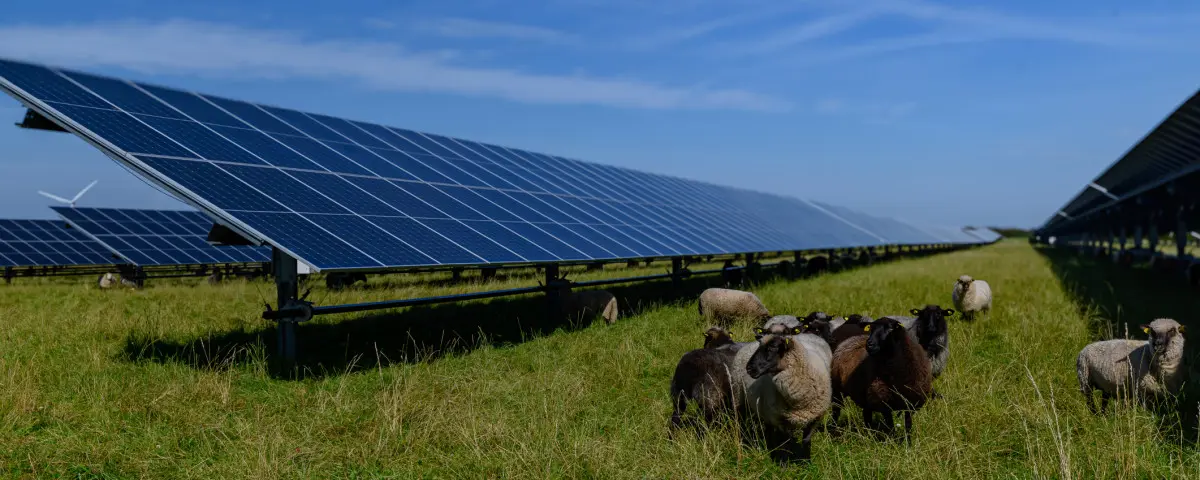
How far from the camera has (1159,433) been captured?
6668 mm

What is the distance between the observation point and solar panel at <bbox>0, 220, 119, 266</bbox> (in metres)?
33.5

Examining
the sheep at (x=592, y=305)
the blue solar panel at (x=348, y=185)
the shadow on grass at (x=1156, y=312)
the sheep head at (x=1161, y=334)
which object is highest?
the blue solar panel at (x=348, y=185)

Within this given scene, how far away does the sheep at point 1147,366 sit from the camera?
287 inches

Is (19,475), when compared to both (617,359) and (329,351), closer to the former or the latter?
(329,351)

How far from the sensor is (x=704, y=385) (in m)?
6.79

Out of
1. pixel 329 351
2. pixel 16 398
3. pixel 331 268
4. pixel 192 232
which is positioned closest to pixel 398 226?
pixel 329 351

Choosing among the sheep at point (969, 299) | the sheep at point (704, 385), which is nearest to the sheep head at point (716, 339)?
the sheep at point (704, 385)

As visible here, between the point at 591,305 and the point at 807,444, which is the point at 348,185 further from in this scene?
the point at 807,444

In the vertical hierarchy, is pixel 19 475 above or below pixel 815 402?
below

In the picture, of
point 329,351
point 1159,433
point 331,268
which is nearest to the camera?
point 1159,433

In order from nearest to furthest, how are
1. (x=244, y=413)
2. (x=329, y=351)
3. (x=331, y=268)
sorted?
(x=244, y=413) → (x=331, y=268) → (x=329, y=351)

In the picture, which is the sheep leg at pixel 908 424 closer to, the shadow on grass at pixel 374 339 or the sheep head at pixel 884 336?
the sheep head at pixel 884 336

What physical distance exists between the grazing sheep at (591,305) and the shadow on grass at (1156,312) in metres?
7.85

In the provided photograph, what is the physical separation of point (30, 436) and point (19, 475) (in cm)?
100
